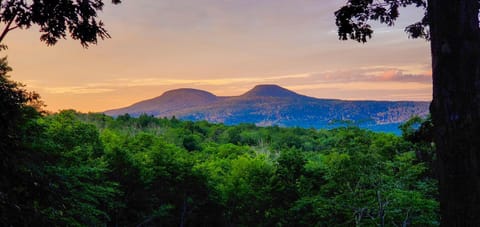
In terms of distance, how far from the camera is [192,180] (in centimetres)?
3012

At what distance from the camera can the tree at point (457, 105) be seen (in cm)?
355

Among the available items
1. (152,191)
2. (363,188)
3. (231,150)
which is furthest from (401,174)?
(231,150)

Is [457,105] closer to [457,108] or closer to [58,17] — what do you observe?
[457,108]

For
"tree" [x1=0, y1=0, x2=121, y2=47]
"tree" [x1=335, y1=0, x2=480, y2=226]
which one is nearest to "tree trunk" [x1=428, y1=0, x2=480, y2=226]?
"tree" [x1=335, y1=0, x2=480, y2=226]

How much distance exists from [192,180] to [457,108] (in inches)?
1076

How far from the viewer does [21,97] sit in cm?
773

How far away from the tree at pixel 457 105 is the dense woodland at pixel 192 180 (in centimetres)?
529

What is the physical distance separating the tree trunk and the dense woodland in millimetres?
5294

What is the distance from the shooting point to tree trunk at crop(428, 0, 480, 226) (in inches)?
140

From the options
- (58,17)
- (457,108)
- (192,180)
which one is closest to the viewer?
(457,108)

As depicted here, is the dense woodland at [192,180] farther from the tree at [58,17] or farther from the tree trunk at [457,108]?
the tree trunk at [457,108]

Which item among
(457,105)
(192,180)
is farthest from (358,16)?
(192,180)

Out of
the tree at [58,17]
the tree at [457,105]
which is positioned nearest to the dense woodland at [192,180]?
the tree at [58,17]

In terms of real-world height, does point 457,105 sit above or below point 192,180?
above
